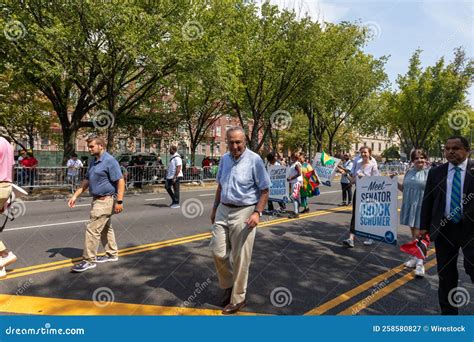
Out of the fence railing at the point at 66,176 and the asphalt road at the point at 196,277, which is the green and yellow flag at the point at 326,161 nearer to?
the asphalt road at the point at 196,277

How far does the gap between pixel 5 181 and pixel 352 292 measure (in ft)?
15.9

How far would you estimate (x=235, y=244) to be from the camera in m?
3.78

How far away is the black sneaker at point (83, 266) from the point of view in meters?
4.92

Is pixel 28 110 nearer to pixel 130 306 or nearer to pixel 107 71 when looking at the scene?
pixel 107 71

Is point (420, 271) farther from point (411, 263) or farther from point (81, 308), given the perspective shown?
point (81, 308)

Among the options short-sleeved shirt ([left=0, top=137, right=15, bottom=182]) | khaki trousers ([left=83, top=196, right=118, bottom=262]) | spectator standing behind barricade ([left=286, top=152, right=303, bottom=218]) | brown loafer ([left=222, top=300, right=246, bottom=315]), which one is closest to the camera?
→ brown loafer ([left=222, top=300, right=246, bottom=315])

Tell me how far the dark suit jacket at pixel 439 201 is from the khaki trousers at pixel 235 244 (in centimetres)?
193

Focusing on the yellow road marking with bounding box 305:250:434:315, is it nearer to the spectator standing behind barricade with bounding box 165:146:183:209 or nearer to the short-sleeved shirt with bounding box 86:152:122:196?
the short-sleeved shirt with bounding box 86:152:122:196

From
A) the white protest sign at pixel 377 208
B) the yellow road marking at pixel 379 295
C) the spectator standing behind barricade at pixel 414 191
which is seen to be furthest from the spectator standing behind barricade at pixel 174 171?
the yellow road marking at pixel 379 295

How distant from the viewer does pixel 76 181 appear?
15.9 m

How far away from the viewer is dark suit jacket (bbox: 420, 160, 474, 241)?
3531 millimetres

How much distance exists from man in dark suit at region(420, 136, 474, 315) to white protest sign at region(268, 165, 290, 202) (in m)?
6.20

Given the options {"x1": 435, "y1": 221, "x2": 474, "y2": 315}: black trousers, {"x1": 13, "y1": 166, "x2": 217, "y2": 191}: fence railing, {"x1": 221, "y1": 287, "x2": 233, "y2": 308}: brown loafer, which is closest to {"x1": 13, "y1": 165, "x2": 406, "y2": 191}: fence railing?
{"x1": 13, "y1": 166, "x2": 217, "y2": 191}: fence railing

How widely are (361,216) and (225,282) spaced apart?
3268 millimetres
